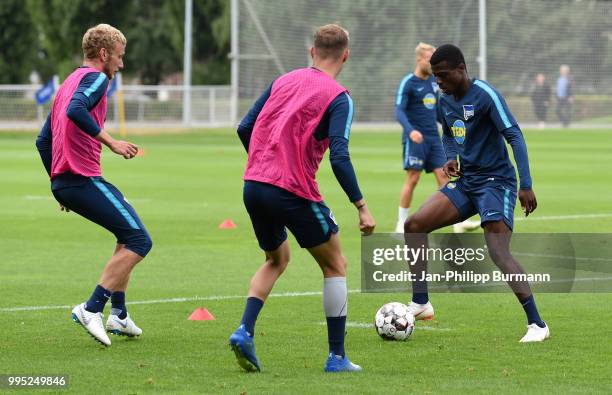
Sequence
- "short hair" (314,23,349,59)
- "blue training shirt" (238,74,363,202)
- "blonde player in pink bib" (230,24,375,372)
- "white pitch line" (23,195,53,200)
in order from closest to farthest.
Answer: "blue training shirt" (238,74,363,202) → "blonde player in pink bib" (230,24,375,372) → "short hair" (314,23,349,59) → "white pitch line" (23,195,53,200)

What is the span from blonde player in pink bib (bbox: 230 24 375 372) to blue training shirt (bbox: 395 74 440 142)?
309 inches

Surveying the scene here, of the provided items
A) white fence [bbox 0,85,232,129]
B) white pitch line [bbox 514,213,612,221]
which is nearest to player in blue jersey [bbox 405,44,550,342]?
white pitch line [bbox 514,213,612,221]

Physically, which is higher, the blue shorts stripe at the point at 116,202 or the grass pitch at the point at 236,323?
the blue shorts stripe at the point at 116,202

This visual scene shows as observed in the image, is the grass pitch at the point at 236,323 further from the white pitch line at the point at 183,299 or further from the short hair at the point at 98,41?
the short hair at the point at 98,41

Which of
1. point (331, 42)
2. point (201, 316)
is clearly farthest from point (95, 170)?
point (331, 42)

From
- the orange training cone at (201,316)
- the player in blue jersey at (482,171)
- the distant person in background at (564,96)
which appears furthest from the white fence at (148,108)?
the player in blue jersey at (482,171)

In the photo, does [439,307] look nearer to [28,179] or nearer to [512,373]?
[512,373]

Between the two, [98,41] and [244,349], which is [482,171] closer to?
[244,349]

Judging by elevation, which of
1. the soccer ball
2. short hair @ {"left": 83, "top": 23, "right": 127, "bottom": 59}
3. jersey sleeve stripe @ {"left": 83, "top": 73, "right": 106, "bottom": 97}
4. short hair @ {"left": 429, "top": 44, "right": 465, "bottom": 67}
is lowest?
the soccer ball

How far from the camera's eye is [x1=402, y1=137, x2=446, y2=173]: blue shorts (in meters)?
15.2

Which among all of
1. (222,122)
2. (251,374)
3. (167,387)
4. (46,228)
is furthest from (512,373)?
(222,122)

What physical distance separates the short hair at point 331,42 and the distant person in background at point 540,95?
3417cm

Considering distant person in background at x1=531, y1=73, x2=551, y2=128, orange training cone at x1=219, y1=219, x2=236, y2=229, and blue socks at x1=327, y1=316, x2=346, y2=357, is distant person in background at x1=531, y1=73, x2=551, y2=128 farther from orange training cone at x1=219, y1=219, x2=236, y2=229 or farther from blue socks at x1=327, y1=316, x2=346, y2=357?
blue socks at x1=327, y1=316, x2=346, y2=357

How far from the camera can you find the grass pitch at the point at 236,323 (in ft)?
23.3
